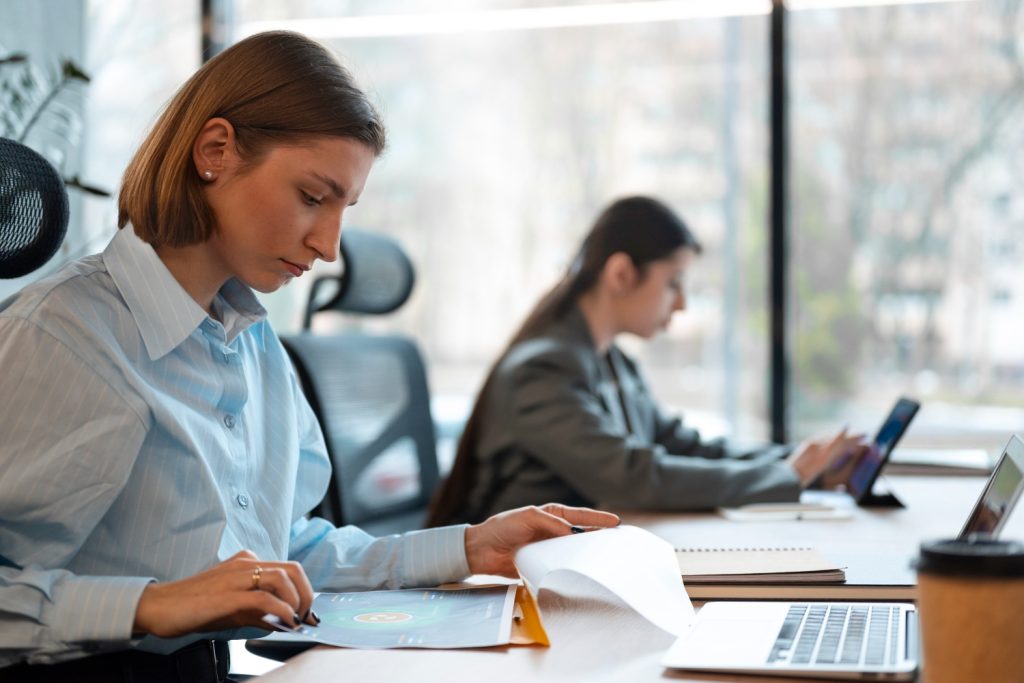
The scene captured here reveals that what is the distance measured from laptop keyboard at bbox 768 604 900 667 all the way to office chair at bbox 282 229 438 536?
0.93m

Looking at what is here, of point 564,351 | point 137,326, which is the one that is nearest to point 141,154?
point 137,326

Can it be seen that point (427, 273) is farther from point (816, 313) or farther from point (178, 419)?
point (178, 419)

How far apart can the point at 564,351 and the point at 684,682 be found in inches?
48.4

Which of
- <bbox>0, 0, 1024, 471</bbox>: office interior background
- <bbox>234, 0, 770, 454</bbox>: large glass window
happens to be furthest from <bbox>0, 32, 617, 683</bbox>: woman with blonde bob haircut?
<bbox>234, 0, 770, 454</bbox>: large glass window

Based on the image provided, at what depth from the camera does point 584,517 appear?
126cm

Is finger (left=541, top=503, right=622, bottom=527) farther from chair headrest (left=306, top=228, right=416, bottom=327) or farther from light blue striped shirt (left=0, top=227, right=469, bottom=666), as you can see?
chair headrest (left=306, top=228, right=416, bottom=327)

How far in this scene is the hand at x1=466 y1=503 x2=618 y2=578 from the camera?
1.25 metres

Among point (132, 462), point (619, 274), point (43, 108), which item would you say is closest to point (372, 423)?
point (619, 274)

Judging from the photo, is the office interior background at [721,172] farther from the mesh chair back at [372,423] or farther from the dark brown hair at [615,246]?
the mesh chair back at [372,423]

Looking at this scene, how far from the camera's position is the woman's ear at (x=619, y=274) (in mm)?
2316

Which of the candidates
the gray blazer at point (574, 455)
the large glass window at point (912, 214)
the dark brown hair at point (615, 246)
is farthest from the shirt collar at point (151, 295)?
the large glass window at point (912, 214)

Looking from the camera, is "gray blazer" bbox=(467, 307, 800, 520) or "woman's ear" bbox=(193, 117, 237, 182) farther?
"gray blazer" bbox=(467, 307, 800, 520)

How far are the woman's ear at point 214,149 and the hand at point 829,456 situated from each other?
126cm

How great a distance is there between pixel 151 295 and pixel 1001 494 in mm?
891
